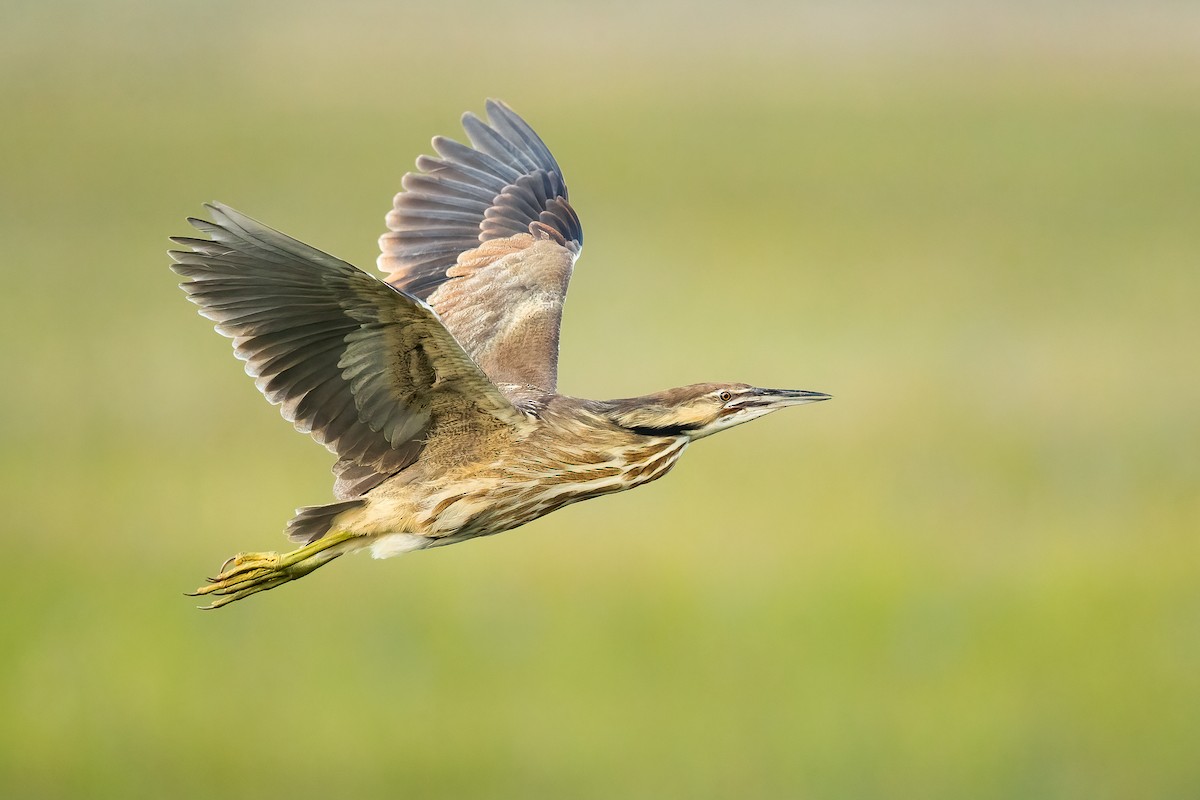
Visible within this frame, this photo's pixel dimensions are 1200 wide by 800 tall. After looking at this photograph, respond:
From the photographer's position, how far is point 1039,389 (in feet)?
51.2

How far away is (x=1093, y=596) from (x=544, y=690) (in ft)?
11.0

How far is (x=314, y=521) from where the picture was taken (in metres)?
5.01

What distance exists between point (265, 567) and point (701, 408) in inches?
40.2

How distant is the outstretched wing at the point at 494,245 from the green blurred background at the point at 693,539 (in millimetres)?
4630

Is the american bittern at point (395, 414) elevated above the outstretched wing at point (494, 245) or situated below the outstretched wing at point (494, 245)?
below

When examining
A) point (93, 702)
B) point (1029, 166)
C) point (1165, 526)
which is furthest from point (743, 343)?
point (1029, 166)

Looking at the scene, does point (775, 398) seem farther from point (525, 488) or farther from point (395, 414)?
point (395, 414)

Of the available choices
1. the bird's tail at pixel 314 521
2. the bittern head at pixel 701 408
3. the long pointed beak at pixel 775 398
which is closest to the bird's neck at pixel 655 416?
the bittern head at pixel 701 408

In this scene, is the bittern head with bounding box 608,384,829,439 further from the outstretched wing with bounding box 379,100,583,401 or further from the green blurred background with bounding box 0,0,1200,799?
the green blurred background with bounding box 0,0,1200,799

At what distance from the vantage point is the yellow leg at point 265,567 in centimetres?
494

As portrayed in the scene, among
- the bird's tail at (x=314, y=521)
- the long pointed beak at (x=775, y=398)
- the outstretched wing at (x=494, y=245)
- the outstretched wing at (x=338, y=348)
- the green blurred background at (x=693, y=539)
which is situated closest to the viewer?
the outstretched wing at (x=338, y=348)

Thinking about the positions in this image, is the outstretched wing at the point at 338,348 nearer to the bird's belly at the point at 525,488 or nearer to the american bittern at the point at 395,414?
the american bittern at the point at 395,414

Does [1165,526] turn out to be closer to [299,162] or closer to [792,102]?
[299,162]

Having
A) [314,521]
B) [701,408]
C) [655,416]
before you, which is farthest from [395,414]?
[701,408]
